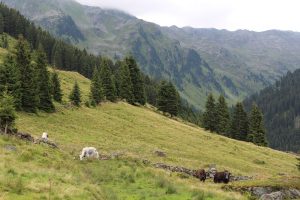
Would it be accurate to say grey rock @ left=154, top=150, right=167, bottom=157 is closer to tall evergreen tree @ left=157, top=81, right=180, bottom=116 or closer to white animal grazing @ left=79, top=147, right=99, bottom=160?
white animal grazing @ left=79, top=147, right=99, bottom=160

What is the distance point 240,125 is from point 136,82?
3116 cm

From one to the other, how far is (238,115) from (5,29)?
11384 centimetres

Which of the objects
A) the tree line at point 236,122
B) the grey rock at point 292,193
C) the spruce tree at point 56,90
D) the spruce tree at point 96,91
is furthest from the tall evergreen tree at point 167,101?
the grey rock at point 292,193

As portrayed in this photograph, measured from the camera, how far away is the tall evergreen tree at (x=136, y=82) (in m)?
110

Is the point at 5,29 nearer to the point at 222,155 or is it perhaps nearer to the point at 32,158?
the point at 222,155

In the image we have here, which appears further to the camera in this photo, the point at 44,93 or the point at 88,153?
the point at 44,93

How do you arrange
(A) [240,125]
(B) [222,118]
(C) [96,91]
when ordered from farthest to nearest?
1. (A) [240,125]
2. (B) [222,118]
3. (C) [96,91]

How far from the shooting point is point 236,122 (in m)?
114

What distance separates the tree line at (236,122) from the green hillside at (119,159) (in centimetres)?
2736

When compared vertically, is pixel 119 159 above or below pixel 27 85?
below

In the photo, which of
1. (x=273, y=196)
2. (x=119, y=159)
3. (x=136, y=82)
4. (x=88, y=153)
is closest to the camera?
(x=273, y=196)

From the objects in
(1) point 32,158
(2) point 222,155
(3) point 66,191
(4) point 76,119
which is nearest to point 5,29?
(4) point 76,119

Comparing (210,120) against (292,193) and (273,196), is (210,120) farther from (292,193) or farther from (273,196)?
(273,196)

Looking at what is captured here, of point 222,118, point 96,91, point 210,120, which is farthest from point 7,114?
point 222,118
